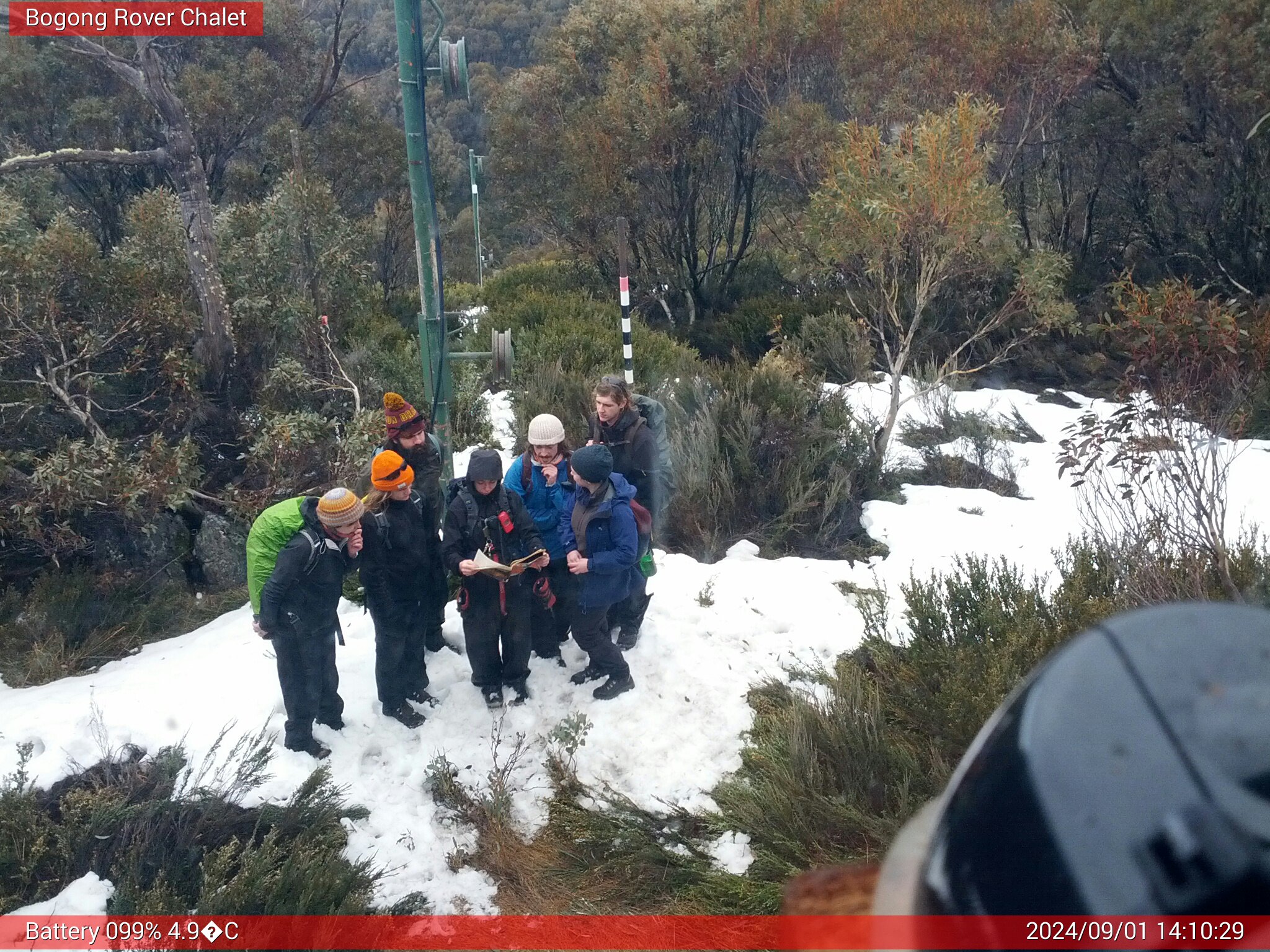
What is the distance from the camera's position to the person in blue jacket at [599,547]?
4.54 metres

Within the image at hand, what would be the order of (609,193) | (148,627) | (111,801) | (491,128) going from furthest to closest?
(491,128) < (609,193) < (148,627) < (111,801)

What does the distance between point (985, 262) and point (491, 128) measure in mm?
10407

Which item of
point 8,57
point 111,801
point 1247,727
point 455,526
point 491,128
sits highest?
point 8,57

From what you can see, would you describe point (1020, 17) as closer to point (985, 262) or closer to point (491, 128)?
point (985, 262)

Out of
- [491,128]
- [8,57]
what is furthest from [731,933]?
[8,57]

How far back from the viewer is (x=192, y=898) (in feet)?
11.7

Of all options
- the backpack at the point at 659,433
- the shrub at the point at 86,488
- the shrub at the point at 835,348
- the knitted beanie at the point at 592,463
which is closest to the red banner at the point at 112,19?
the shrub at the point at 86,488

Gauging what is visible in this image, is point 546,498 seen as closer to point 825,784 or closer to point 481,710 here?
point 481,710

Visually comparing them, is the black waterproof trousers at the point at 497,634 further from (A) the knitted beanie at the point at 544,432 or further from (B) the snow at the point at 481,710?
(A) the knitted beanie at the point at 544,432

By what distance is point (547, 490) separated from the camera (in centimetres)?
483

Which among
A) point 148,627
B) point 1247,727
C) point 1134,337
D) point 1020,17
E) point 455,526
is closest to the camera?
point 1247,727

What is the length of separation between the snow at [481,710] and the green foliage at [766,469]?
41cm

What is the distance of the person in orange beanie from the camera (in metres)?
4.88

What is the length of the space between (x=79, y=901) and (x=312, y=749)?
113cm
